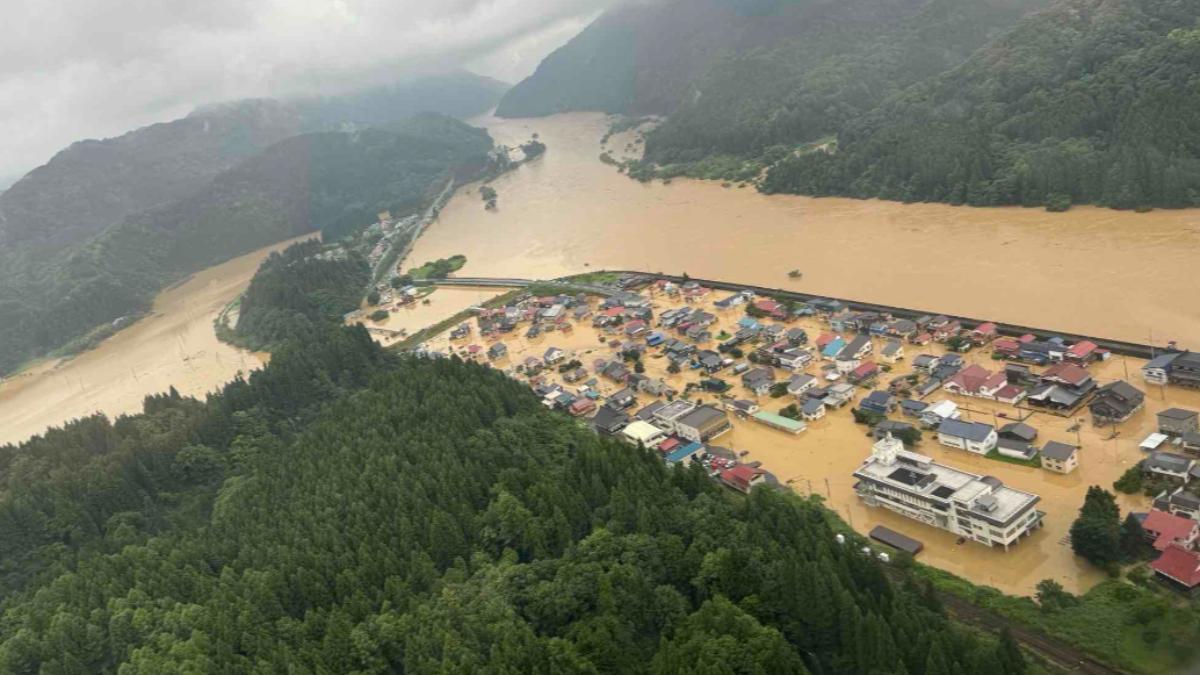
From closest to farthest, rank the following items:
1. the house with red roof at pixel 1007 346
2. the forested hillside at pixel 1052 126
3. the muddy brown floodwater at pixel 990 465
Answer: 1. the muddy brown floodwater at pixel 990 465
2. the house with red roof at pixel 1007 346
3. the forested hillside at pixel 1052 126

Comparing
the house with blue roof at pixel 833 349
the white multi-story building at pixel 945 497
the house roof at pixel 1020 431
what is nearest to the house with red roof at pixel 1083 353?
the house roof at pixel 1020 431

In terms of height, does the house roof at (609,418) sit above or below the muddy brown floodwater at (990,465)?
above

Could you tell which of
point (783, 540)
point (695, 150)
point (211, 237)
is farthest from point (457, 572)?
point (211, 237)

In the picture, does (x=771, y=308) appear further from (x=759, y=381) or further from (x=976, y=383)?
(x=976, y=383)

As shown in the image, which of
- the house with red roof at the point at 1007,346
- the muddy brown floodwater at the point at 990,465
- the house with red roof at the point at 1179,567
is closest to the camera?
the house with red roof at the point at 1179,567

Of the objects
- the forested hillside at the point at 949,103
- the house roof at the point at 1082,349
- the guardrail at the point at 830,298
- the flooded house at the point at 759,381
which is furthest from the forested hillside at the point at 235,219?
the house roof at the point at 1082,349

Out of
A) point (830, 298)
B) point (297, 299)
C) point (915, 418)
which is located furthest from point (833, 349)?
point (297, 299)

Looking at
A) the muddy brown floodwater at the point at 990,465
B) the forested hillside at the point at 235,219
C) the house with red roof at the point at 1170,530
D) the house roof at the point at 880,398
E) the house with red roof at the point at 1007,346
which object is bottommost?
the muddy brown floodwater at the point at 990,465

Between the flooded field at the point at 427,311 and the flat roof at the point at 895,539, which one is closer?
the flat roof at the point at 895,539

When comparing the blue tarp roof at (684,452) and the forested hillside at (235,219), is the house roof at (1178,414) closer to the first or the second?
the blue tarp roof at (684,452)
